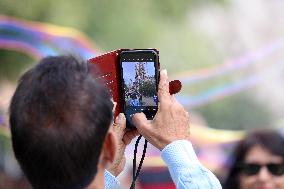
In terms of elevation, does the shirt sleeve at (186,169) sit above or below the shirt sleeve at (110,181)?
above

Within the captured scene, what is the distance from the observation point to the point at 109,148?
4.79ft

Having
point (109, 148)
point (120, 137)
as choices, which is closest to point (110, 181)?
point (120, 137)

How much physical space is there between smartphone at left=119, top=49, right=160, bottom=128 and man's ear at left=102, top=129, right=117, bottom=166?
26 cm

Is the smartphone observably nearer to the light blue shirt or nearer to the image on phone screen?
the image on phone screen

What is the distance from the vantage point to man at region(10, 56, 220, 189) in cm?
139

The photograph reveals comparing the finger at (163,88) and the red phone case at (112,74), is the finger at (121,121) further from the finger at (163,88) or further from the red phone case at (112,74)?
the finger at (163,88)

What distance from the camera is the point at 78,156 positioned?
1.40 meters

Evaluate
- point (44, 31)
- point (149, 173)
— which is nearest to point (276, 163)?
point (149, 173)

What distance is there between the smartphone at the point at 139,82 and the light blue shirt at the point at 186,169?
16 centimetres

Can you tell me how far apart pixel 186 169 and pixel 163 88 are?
219 millimetres

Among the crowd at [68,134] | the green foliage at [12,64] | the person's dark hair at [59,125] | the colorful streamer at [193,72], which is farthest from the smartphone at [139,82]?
the green foliage at [12,64]

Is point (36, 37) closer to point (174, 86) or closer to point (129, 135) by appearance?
point (129, 135)

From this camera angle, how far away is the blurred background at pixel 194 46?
17.1 ft

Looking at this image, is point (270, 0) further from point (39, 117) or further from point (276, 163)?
point (39, 117)
